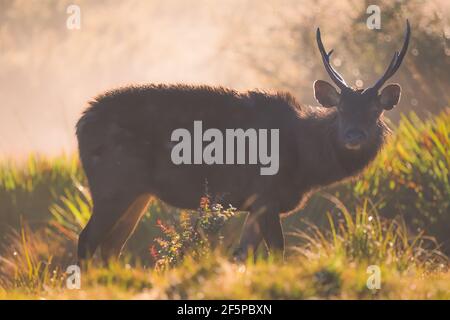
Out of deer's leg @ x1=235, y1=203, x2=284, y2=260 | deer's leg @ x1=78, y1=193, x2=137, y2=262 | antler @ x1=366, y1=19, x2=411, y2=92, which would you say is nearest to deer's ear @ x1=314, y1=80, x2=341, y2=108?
antler @ x1=366, y1=19, x2=411, y2=92

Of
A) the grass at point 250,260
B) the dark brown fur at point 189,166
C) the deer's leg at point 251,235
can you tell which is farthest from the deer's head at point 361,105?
the deer's leg at point 251,235

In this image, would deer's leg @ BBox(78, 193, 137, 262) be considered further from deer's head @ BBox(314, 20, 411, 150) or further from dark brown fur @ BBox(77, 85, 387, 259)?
deer's head @ BBox(314, 20, 411, 150)

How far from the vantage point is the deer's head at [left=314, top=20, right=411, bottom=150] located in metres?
9.97

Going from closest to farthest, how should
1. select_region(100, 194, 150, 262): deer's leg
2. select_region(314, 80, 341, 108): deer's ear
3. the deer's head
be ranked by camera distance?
the deer's head → select_region(100, 194, 150, 262): deer's leg → select_region(314, 80, 341, 108): deer's ear

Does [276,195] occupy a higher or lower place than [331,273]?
higher

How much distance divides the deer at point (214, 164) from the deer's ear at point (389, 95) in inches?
0.5

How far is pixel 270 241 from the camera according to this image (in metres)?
9.73

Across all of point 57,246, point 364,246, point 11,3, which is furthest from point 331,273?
point 11,3

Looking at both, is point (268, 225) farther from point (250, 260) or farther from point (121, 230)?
point (121, 230)

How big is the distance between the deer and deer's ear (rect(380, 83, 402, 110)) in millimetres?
13

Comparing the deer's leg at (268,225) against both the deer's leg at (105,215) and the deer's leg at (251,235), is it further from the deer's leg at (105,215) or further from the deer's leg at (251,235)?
the deer's leg at (105,215)

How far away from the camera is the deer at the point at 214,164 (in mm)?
9859
